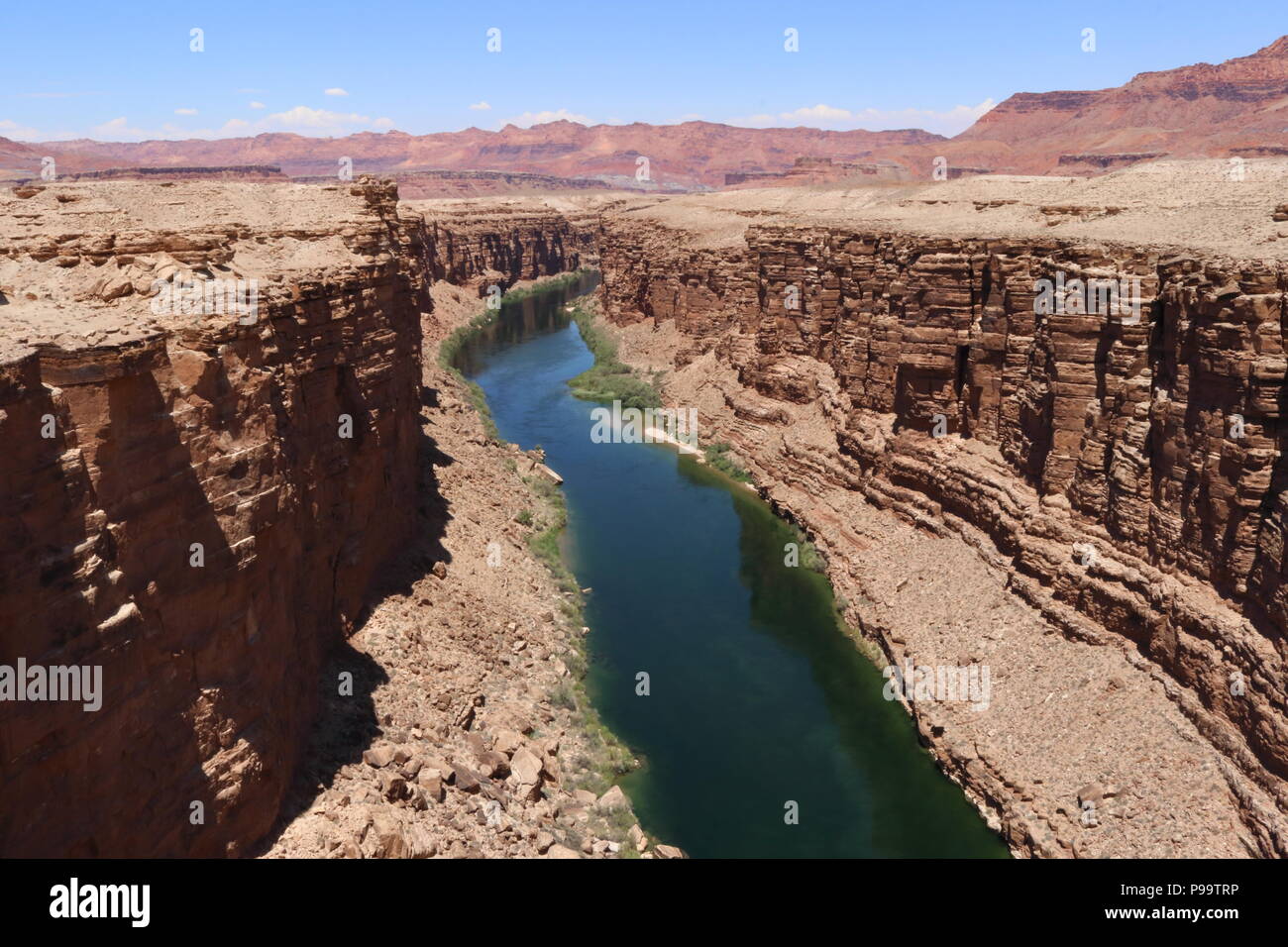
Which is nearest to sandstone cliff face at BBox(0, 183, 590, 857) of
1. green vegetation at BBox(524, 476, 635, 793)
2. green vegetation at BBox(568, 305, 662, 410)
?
green vegetation at BBox(524, 476, 635, 793)

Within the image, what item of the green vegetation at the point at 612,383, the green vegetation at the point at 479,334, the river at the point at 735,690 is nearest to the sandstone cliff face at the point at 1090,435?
the river at the point at 735,690

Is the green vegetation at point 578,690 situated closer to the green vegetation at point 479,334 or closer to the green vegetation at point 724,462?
the green vegetation at point 724,462

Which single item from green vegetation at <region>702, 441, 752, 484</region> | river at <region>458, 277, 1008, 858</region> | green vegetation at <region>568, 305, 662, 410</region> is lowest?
river at <region>458, 277, 1008, 858</region>

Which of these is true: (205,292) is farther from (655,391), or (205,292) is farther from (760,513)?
(655,391)

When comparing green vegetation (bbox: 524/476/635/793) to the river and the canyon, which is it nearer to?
the river

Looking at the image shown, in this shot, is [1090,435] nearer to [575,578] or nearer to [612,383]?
[575,578]

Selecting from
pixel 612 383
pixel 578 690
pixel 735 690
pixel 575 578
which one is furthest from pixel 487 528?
pixel 612 383
